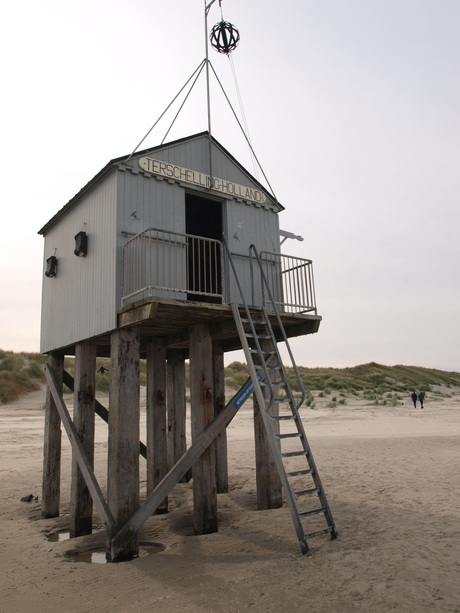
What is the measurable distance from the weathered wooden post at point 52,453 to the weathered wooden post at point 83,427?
1422mm

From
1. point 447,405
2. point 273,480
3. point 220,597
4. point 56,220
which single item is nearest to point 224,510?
point 273,480

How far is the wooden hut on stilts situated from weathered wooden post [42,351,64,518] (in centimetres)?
3

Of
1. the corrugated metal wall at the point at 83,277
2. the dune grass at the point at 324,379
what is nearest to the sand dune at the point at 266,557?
the corrugated metal wall at the point at 83,277

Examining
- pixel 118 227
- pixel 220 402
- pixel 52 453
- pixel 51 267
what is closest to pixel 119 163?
pixel 118 227

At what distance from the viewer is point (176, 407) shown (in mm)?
12469

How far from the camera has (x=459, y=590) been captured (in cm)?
532

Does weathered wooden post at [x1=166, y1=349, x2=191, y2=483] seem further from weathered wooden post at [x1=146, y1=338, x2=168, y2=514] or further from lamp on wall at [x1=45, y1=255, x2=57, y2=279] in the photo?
lamp on wall at [x1=45, y1=255, x2=57, y2=279]

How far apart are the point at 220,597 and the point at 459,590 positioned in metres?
2.66

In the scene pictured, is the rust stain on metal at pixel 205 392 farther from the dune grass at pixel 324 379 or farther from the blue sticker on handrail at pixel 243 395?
the dune grass at pixel 324 379

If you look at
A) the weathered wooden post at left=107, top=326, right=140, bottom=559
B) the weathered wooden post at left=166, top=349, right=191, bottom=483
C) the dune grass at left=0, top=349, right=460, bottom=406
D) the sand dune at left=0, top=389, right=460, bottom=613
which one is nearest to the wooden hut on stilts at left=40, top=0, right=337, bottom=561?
the weathered wooden post at left=107, top=326, right=140, bottom=559

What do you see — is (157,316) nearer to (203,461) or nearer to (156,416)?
(203,461)

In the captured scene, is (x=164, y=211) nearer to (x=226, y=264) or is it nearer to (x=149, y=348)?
(x=226, y=264)

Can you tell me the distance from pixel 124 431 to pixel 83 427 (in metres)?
2.00

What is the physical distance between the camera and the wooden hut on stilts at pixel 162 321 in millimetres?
7590
